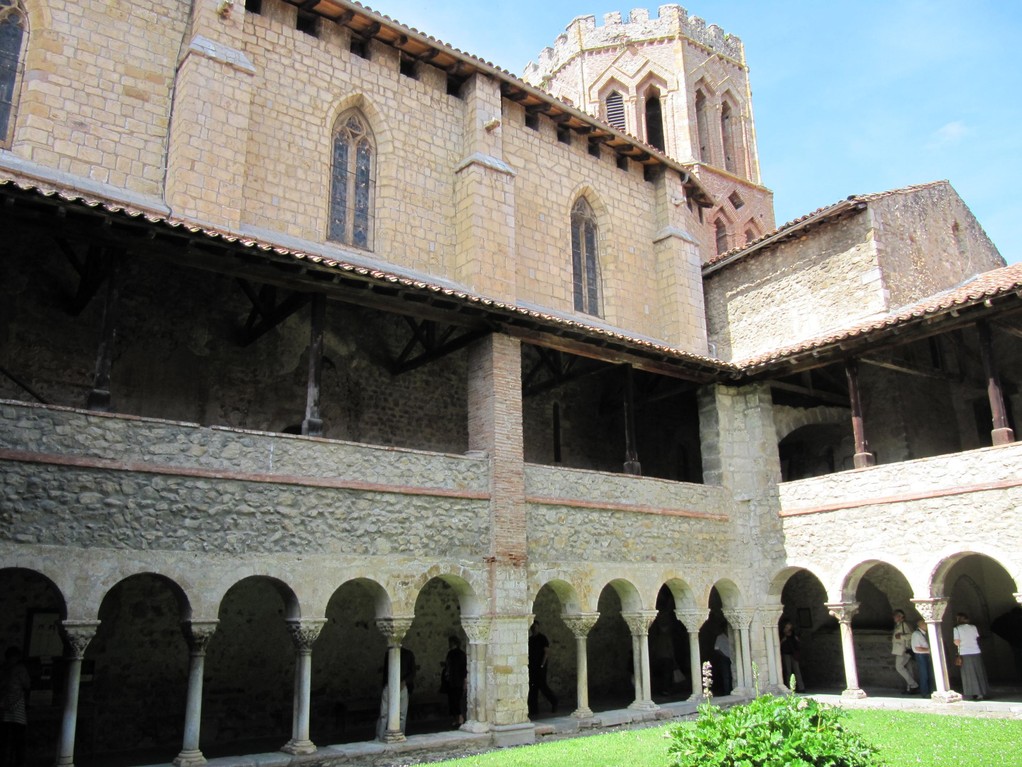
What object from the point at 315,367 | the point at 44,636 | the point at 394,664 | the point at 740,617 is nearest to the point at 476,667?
the point at 394,664

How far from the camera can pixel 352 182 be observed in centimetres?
1717

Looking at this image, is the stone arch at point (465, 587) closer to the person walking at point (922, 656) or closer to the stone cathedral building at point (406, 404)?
the stone cathedral building at point (406, 404)

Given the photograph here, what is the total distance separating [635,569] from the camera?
15.1 meters

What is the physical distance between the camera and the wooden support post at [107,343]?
10.2 metres

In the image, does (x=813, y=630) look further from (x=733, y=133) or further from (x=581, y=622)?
(x=733, y=133)

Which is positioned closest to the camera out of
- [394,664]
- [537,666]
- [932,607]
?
[394,664]

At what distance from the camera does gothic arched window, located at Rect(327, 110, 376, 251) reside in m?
16.9

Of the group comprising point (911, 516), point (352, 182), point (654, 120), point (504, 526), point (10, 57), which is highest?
point (654, 120)

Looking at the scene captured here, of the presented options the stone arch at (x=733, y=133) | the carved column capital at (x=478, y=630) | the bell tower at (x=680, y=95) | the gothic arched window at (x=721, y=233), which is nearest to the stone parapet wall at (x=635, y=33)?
the bell tower at (x=680, y=95)

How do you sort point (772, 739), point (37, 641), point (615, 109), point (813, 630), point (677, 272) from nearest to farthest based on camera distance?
point (772, 739), point (37, 641), point (813, 630), point (677, 272), point (615, 109)

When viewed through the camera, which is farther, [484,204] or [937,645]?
[484,204]

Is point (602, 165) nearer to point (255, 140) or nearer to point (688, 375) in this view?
point (688, 375)

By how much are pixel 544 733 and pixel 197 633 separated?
5594mm

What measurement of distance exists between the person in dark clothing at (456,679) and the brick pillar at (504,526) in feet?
3.75
